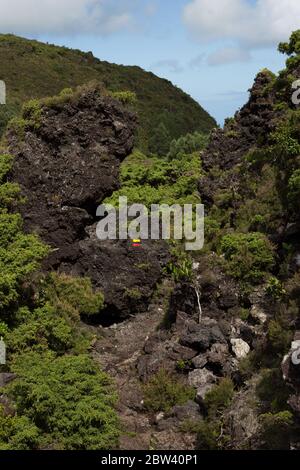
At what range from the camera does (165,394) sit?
16828 mm

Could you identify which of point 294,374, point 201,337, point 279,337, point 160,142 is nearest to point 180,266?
point 201,337

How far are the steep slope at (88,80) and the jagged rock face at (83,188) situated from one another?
33.0 m

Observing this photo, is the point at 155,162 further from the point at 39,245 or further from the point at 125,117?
the point at 39,245

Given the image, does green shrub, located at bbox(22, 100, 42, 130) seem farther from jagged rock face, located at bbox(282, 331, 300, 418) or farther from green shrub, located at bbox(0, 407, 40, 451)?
jagged rock face, located at bbox(282, 331, 300, 418)

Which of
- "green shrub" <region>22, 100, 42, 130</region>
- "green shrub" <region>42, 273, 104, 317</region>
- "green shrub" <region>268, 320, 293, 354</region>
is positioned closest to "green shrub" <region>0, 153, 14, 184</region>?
"green shrub" <region>22, 100, 42, 130</region>

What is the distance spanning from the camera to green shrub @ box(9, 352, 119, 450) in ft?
45.0

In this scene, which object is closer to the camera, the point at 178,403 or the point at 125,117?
the point at 178,403

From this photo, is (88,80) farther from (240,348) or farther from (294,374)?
(294,374)

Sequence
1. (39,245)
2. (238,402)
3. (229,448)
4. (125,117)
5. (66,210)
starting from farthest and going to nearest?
(125,117), (66,210), (39,245), (238,402), (229,448)

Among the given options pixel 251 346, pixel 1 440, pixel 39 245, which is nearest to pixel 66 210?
pixel 39 245

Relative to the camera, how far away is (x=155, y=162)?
28766 millimetres

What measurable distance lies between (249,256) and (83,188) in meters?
9.11

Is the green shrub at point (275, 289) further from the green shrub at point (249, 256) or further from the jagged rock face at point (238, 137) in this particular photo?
the jagged rock face at point (238, 137)
